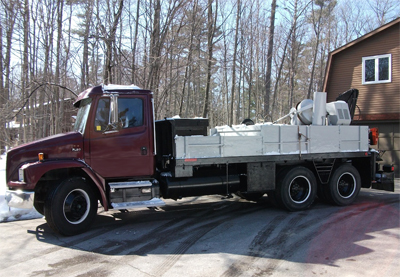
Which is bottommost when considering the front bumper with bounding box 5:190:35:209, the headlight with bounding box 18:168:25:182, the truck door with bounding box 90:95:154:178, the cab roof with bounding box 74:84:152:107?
the front bumper with bounding box 5:190:35:209

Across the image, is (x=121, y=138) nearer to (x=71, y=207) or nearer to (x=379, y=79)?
(x=71, y=207)

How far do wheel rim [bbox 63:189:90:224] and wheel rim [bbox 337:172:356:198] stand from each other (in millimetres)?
6315

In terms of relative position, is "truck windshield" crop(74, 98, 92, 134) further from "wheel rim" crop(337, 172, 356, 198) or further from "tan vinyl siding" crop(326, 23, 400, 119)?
"tan vinyl siding" crop(326, 23, 400, 119)

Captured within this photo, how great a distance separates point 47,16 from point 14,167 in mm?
13965

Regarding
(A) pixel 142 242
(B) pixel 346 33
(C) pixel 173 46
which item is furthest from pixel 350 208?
(B) pixel 346 33

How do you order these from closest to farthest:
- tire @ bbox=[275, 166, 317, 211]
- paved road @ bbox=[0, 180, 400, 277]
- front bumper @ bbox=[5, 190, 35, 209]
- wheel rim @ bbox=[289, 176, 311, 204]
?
paved road @ bbox=[0, 180, 400, 277] < front bumper @ bbox=[5, 190, 35, 209] < tire @ bbox=[275, 166, 317, 211] < wheel rim @ bbox=[289, 176, 311, 204]

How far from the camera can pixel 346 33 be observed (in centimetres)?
3412

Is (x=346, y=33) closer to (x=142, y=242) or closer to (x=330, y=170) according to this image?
(x=330, y=170)

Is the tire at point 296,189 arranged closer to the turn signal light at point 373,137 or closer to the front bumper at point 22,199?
the turn signal light at point 373,137

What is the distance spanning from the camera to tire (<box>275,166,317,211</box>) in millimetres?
7613


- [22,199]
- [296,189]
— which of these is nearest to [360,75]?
[296,189]

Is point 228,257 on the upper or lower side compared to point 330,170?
lower

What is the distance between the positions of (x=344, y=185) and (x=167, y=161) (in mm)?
4900

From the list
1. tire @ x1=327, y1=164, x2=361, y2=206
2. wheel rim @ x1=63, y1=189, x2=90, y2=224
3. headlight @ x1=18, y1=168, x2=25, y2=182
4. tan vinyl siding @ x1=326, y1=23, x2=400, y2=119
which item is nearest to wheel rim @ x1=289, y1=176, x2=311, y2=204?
tire @ x1=327, y1=164, x2=361, y2=206
